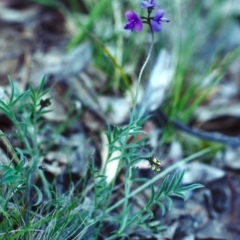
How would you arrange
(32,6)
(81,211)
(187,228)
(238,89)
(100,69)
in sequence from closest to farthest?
1. (81,211)
2. (187,228)
3. (100,69)
4. (238,89)
5. (32,6)

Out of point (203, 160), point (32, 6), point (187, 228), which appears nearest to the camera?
point (187, 228)

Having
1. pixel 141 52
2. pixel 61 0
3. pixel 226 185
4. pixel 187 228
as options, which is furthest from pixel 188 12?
pixel 187 228

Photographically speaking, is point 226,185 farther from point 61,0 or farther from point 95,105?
point 61,0

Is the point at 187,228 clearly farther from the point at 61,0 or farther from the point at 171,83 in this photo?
the point at 61,0

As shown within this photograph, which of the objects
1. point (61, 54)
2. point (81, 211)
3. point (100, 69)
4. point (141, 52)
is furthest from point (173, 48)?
point (81, 211)

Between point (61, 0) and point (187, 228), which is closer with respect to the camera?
point (187, 228)

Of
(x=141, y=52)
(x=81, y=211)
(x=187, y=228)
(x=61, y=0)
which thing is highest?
(x=61, y=0)

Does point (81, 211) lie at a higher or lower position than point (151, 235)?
higher

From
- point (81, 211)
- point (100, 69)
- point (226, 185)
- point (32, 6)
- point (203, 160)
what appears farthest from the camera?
point (32, 6)

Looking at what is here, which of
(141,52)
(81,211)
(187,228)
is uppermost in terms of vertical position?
(141,52)
